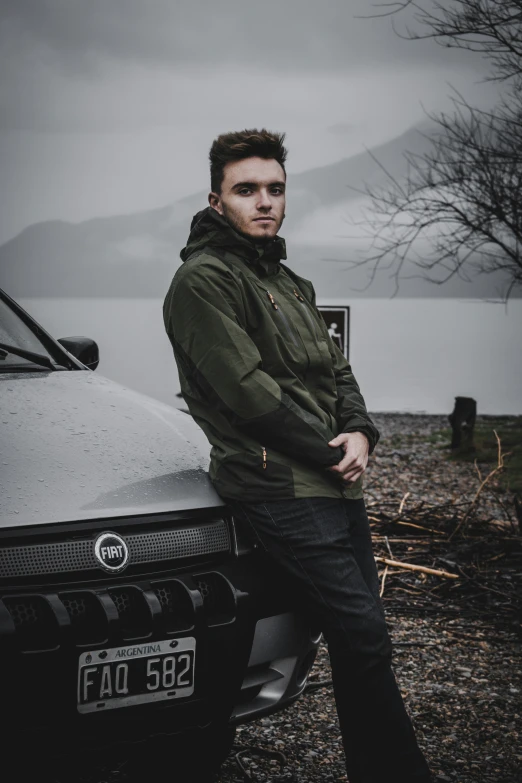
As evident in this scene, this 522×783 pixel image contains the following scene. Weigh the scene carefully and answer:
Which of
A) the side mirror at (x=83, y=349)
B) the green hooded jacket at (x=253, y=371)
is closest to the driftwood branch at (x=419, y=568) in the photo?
the side mirror at (x=83, y=349)

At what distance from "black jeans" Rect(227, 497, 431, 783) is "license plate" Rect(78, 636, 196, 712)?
0.36 metres

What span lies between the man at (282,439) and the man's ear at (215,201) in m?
0.05

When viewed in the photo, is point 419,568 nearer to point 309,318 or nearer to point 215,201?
point 309,318


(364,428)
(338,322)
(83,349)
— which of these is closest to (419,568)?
(83,349)

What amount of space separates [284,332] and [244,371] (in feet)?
0.95

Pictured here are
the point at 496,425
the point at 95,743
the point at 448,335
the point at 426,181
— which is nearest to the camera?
the point at 95,743

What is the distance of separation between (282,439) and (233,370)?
0.23 m

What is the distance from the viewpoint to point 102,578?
2.27 meters

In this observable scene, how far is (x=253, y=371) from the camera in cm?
239

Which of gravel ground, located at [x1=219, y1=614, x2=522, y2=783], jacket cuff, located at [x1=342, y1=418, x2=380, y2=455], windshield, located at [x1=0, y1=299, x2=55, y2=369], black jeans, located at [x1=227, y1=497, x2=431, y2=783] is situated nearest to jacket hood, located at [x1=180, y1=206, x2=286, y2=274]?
jacket cuff, located at [x1=342, y1=418, x2=380, y2=455]

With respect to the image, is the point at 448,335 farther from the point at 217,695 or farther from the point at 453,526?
the point at 217,695

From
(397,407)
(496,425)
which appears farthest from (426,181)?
(397,407)

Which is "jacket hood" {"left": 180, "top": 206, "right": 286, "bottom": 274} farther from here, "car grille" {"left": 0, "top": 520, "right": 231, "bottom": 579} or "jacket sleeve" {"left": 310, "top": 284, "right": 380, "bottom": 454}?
"car grille" {"left": 0, "top": 520, "right": 231, "bottom": 579}

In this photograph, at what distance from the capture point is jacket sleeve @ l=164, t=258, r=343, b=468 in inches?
93.5
